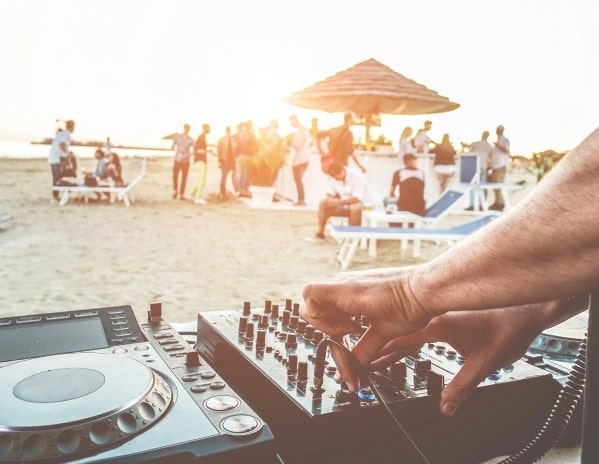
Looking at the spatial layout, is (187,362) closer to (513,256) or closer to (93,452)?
(93,452)

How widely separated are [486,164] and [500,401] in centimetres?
1174

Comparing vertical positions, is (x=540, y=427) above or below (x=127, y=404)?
below

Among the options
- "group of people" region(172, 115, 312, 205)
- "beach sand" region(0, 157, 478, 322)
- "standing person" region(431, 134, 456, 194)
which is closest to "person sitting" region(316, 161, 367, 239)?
"beach sand" region(0, 157, 478, 322)

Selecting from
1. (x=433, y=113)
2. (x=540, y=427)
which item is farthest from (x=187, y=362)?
(x=433, y=113)

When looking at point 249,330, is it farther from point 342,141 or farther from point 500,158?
point 500,158

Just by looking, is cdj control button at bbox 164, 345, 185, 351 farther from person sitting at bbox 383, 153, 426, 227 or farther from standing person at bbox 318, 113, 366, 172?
standing person at bbox 318, 113, 366, 172

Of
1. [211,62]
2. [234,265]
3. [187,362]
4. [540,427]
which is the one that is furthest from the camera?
[211,62]

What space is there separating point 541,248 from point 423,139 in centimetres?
1228

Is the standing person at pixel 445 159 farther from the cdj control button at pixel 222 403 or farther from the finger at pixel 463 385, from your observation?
the cdj control button at pixel 222 403

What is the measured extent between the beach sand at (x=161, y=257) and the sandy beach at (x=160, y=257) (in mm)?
11

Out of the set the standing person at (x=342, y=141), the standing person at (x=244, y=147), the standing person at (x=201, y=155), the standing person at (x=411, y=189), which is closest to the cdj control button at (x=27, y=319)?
the standing person at (x=411, y=189)

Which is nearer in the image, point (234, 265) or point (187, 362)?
point (187, 362)

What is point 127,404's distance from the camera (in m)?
0.62

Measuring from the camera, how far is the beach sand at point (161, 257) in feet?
14.3
